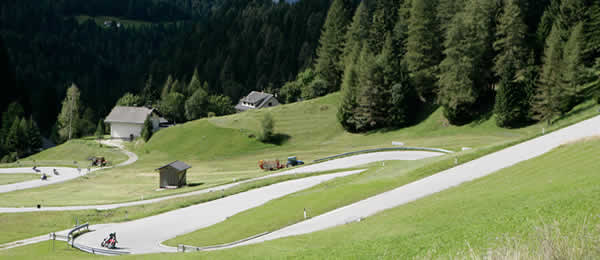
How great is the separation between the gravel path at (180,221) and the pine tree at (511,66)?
29575 millimetres

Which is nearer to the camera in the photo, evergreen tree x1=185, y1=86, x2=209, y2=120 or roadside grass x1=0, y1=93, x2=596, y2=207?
roadside grass x1=0, y1=93, x2=596, y2=207

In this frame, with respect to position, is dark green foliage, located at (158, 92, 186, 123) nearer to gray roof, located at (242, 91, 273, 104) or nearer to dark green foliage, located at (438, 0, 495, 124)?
gray roof, located at (242, 91, 273, 104)

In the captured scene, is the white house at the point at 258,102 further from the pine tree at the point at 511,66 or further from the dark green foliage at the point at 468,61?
the pine tree at the point at 511,66

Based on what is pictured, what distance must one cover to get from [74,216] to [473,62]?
190ft

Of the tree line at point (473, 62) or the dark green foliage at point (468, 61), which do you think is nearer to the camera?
the tree line at point (473, 62)

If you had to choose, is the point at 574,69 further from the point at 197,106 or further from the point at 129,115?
the point at 129,115

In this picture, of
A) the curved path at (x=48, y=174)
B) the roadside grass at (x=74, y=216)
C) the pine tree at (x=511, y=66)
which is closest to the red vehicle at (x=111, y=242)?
the roadside grass at (x=74, y=216)

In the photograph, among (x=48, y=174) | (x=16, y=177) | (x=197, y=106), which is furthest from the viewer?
(x=197, y=106)

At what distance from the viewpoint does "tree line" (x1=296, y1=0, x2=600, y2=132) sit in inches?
2434

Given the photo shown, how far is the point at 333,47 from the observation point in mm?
110125

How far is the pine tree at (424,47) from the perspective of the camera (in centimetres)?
8262

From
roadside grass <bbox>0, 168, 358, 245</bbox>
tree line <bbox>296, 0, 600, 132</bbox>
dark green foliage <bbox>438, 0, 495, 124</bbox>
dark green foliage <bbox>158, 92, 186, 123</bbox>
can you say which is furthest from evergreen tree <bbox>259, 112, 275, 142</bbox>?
dark green foliage <bbox>158, 92, 186, 123</bbox>

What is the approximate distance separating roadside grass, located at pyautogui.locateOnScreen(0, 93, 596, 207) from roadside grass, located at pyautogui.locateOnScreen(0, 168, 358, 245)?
628 cm

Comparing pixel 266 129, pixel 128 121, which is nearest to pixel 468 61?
pixel 266 129
